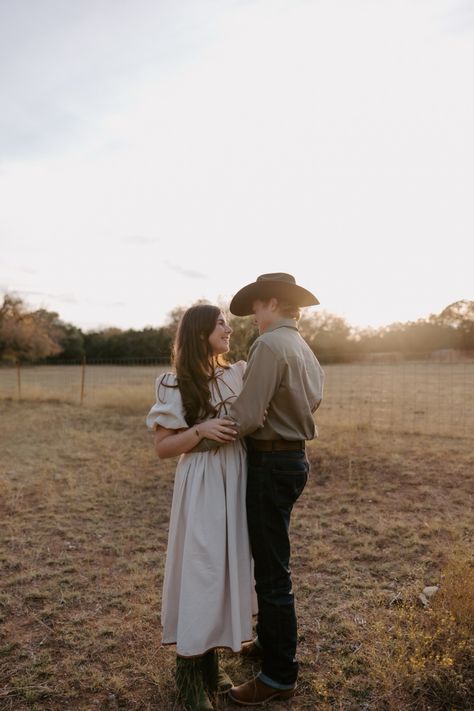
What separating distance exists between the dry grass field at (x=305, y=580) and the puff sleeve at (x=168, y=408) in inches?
51.3

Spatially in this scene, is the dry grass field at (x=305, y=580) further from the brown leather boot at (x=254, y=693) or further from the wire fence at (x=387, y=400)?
the wire fence at (x=387, y=400)

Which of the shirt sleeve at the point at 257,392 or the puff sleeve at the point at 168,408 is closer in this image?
the shirt sleeve at the point at 257,392

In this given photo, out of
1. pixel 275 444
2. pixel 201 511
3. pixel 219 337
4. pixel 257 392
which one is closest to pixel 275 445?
pixel 275 444

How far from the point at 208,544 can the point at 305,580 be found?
1.85m

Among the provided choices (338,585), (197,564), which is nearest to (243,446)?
(197,564)

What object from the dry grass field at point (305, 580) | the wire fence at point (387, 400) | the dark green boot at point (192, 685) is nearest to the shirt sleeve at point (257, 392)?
the dark green boot at point (192, 685)

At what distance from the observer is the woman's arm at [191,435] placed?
7.02ft

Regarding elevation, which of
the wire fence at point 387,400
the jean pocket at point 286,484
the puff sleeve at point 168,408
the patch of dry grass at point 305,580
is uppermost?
the puff sleeve at point 168,408

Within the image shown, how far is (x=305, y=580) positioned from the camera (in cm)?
377

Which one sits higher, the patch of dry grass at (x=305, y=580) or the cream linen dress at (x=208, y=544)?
the cream linen dress at (x=208, y=544)

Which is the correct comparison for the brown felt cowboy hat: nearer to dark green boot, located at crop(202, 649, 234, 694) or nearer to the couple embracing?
the couple embracing

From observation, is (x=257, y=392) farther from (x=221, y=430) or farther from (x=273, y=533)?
(x=273, y=533)

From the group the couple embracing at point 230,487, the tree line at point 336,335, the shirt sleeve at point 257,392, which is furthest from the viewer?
the tree line at point 336,335

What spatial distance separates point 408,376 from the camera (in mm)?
23625
